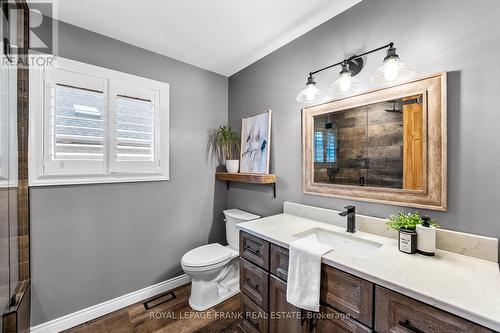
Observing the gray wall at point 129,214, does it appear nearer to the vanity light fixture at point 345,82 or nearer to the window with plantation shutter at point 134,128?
the window with plantation shutter at point 134,128

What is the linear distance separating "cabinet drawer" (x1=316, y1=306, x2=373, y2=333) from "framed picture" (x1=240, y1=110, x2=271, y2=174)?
1.31 meters

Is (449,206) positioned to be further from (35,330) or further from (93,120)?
(35,330)

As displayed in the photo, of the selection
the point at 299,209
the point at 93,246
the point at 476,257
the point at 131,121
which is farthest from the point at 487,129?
the point at 93,246

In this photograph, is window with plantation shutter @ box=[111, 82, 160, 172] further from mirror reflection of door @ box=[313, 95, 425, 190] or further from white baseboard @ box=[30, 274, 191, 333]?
mirror reflection of door @ box=[313, 95, 425, 190]

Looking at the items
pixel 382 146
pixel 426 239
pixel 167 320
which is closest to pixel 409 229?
pixel 426 239

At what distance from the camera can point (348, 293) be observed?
1001mm

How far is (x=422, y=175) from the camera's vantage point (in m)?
1.23

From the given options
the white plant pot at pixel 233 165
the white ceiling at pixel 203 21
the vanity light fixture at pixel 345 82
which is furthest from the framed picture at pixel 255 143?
the vanity light fixture at pixel 345 82

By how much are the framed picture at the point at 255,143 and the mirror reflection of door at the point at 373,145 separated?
0.55m

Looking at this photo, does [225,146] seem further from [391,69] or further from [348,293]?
[348,293]

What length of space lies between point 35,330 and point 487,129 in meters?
3.15

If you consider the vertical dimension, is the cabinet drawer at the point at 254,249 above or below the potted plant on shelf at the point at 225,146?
below

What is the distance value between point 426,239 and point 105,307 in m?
2.46

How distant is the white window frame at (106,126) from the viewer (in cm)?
162
